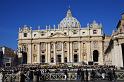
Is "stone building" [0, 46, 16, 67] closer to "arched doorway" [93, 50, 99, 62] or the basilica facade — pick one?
the basilica facade

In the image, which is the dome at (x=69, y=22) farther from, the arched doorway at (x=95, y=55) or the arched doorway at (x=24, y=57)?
the arched doorway at (x=24, y=57)

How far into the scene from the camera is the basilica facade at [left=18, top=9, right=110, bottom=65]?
98.6m

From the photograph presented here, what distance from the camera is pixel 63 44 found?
100688mm

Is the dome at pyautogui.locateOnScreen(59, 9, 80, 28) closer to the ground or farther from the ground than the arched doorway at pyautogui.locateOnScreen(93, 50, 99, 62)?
farther from the ground

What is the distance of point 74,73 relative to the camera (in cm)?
3847

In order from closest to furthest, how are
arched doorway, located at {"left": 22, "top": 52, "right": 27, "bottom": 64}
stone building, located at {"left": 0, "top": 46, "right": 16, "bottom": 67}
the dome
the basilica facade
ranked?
the basilica facade → stone building, located at {"left": 0, "top": 46, "right": 16, "bottom": 67} → arched doorway, located at {"left": 22, "top": 52, "right": 27, "bottom": 64} → the dome

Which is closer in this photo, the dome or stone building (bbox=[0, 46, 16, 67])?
stone building (bbox=[0, 46, 16, 67])

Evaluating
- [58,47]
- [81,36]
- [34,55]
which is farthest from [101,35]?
[34,55]

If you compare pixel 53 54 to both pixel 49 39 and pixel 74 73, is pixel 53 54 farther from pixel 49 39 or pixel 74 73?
pixel 74 73

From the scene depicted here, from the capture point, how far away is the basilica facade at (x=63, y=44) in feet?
324

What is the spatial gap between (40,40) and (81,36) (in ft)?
42.0

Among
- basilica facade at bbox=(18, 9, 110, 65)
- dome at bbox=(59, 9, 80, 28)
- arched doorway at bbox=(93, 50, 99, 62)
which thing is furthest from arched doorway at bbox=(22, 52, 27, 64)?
arched doorway at bbox=(93, 50, 99, 62)

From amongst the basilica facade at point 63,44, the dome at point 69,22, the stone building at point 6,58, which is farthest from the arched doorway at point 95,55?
the stone building at point 6,58

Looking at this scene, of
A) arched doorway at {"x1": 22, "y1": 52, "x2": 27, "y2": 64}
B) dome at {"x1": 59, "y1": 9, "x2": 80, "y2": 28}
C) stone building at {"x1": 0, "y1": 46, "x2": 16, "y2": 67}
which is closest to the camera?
stone building at {"x1": 0, "y1": 46, "x2": 16, "y2": 67}
